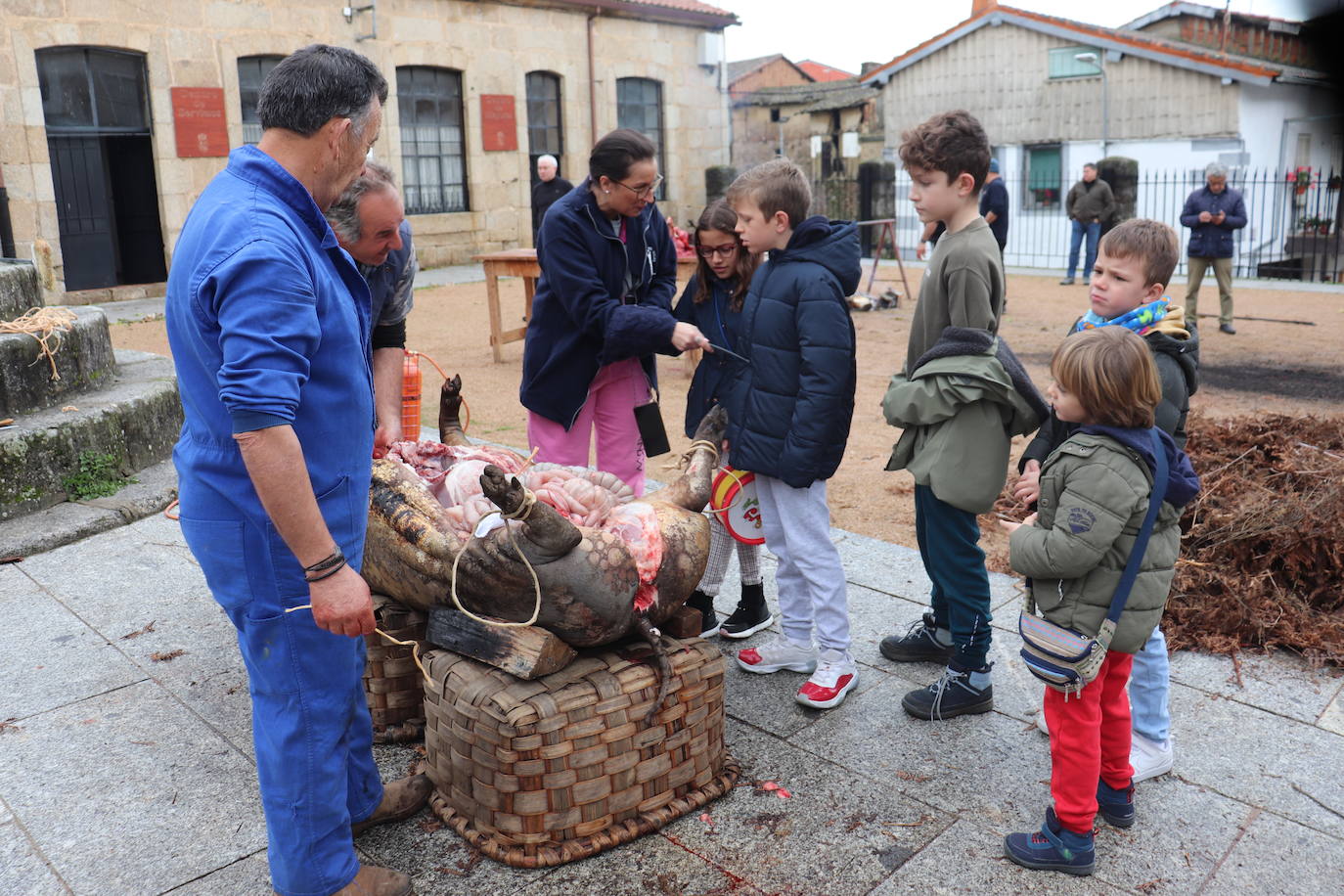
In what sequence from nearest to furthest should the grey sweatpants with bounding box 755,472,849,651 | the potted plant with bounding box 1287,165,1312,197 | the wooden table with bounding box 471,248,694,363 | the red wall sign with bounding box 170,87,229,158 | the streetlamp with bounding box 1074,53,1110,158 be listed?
the grey sweatpants with bounding box 755,472,849,651
the wooden table with bounding box 471,248,694,363
the red wall sign with bounding box 170,87,229,158
the potted plant with bounding box 1287,165,1312,197
the streetlamp with bounding box 1074,53,1110,158

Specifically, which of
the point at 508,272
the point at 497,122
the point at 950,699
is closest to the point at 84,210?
the point at 497,122

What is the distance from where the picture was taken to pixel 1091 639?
99.0 inches

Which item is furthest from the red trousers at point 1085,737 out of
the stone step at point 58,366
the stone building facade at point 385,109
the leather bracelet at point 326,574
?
the stone building facade at point 385,109

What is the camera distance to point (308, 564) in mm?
2090

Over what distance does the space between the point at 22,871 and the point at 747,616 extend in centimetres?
237

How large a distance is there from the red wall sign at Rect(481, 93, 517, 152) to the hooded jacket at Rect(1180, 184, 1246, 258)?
12373mm

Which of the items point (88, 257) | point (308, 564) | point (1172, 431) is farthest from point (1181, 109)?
point (308, 564)

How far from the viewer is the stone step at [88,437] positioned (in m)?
5.28

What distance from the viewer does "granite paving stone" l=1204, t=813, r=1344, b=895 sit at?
8.18 ft

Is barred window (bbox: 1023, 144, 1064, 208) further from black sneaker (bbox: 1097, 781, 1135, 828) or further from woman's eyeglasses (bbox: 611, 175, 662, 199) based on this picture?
black sneaker (bbox: 1097, 781, 1135, 828)

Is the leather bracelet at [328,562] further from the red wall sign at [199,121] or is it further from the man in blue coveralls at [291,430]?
the red wall sign at [199,121]

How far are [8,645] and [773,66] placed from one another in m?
37.9

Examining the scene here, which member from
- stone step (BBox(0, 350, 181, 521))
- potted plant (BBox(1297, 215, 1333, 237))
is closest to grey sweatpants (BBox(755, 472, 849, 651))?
stone step (BBox(0, 350, 181, 521))

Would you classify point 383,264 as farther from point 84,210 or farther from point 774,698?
point 84,210
